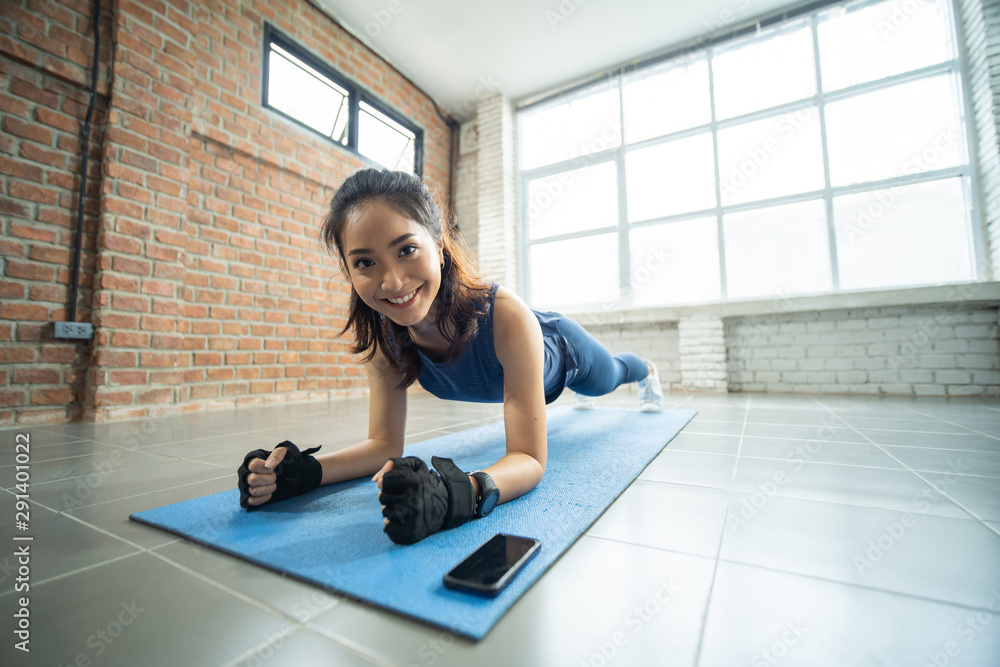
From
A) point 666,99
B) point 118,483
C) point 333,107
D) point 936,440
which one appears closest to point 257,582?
point 118,483

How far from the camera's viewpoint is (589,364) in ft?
5.53

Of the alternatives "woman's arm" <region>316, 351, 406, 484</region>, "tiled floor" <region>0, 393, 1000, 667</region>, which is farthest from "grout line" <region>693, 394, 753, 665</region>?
"woman's arm" <region>316, 351, 406, 484</region>

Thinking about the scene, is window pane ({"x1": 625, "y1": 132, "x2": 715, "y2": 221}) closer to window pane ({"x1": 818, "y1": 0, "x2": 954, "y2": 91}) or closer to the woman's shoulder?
window pane ({"x1": 818, "y1": 0, "x2": 954, "y2": 91})

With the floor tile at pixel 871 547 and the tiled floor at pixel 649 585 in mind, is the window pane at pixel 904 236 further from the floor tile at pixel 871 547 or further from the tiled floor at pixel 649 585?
the floor tile at pixel 871 547

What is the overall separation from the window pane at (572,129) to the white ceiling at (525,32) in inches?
11.8

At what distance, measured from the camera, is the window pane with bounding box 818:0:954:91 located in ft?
11.8

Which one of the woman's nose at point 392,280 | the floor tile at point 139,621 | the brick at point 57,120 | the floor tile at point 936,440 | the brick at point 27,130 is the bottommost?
the floor tile at point 936,440

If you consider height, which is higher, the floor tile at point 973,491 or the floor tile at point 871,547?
the floor tile at point 973,491

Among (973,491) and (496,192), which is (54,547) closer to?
(973,491)

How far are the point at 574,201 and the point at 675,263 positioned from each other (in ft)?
4.51

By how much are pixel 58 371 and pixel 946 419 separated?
4424 mm

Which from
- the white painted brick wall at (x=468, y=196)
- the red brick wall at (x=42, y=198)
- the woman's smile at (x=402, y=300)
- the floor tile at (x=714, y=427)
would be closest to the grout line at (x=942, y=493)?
the floor tile at (x=714, y=427)

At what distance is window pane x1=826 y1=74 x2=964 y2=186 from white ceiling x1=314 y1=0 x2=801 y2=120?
1.18m

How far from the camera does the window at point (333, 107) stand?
3.45 m
